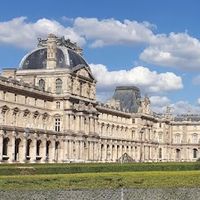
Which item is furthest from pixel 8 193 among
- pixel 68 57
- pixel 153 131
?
pixel 153 131

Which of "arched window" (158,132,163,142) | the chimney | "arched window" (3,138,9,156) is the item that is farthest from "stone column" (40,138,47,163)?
"arched window" (158,132,163,142)

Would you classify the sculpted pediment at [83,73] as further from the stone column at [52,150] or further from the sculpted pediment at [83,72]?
the stone column at [52,150]

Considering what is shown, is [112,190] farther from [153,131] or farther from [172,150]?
[172,150]

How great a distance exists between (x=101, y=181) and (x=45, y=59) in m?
65.0

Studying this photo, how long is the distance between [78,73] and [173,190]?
70673 mm

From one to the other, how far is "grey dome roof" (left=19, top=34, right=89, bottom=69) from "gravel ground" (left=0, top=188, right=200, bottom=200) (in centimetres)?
6903

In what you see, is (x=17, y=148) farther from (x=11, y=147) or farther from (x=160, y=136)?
(x=160, y=136)

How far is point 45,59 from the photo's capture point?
286 ft

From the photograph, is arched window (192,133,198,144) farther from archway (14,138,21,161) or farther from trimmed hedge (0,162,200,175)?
trimmed hedge (0,162,200,175)

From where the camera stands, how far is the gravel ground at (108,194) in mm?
16125

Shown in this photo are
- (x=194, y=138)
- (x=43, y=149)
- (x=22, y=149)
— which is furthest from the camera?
(x=194, y=138)

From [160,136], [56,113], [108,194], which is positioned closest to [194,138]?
[160,136]

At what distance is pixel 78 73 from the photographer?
87438mm

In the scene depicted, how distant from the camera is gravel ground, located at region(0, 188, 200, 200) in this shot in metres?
16.1
